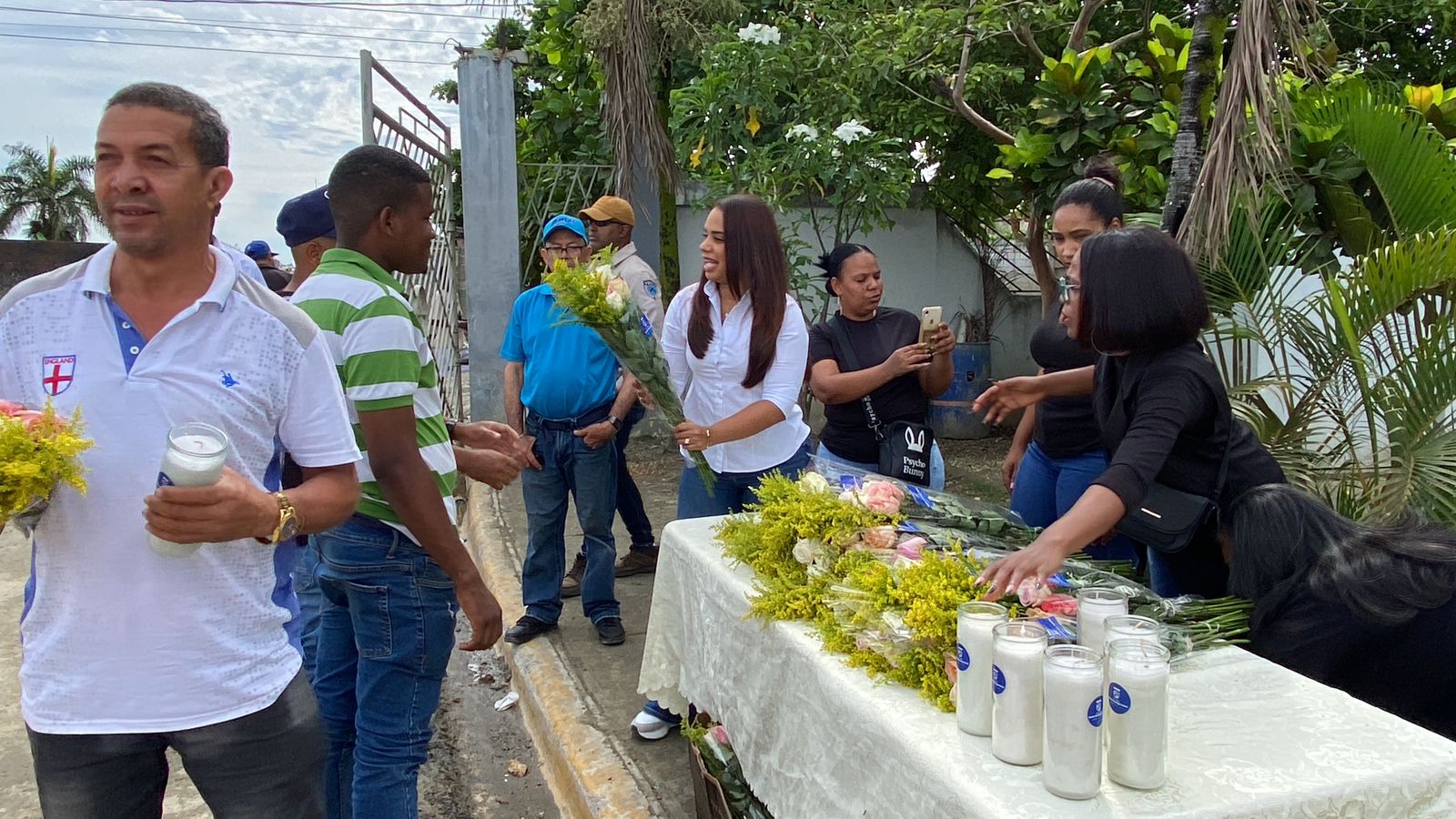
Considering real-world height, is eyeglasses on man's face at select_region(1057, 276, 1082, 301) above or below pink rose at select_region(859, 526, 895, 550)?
above

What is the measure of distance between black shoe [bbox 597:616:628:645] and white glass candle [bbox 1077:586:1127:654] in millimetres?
2723

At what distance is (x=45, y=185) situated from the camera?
3216cm

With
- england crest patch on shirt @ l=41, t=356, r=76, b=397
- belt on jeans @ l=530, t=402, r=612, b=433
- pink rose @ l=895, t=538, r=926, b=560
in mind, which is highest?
england crest patch on shirt @ l=41, t=356, r=76, b=397

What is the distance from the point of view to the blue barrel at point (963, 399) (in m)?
9.09

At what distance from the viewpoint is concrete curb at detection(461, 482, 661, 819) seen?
3.03m

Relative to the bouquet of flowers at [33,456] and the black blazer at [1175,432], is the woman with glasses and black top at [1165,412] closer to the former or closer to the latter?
the black blazer at [1175,432]

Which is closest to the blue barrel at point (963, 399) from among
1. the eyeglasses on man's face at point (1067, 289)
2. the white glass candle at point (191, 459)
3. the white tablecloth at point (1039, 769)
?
the eyeglasses on man's face at point (1067, 289)

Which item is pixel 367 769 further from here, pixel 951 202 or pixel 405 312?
pixel 951 202

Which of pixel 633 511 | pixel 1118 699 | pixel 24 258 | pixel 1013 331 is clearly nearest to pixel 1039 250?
pixel 1013 331

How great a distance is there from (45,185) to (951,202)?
1332 inches

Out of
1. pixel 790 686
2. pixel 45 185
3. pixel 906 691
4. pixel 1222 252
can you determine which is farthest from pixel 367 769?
pixel 45 185

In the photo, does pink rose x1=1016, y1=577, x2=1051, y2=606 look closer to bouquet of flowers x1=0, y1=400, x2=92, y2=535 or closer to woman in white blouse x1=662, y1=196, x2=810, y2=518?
woman in white blouse x1=662, y1=196, x2=810, y2=518

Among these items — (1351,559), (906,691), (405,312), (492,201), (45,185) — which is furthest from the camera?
(45,185)

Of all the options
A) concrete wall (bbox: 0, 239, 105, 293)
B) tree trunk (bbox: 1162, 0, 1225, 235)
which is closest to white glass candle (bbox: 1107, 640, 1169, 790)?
tree trunk (bbox: 1162, 0, 1225, 235)
